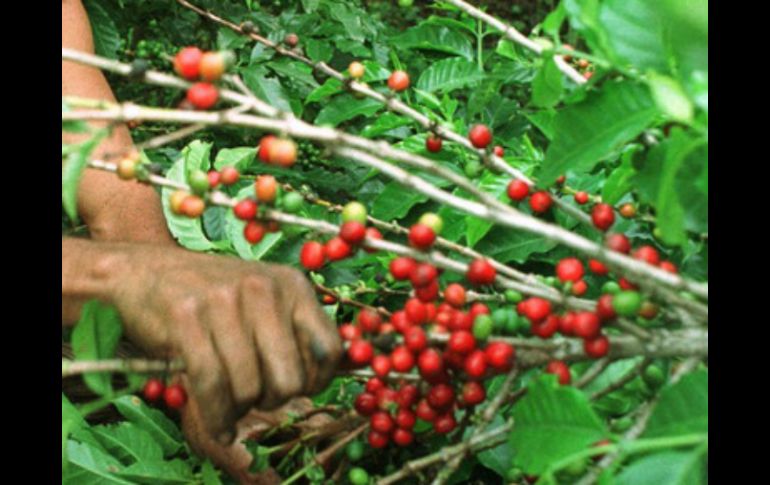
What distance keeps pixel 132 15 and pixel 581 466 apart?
2.72 meters

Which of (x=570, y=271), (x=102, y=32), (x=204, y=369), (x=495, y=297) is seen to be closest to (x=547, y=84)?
(x=570, y=271)

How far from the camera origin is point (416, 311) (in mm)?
1096

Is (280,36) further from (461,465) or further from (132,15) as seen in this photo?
(461,465)

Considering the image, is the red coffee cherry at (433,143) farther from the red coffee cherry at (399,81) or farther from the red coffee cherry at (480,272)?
the red coffee cherry at (480,272)

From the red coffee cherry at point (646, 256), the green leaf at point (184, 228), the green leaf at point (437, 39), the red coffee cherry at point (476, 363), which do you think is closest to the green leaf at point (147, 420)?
the green leaf at point (184, 228)

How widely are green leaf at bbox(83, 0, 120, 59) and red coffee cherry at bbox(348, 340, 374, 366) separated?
1.86 metres

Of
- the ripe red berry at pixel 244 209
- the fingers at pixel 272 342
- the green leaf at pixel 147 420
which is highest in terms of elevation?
the ripe red berry at pixel 244 209

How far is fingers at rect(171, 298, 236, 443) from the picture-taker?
104 centimetres

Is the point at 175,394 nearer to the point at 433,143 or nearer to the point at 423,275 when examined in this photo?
the point at 423,275

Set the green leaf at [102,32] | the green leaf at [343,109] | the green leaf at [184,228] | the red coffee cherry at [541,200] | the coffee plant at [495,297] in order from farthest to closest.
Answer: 1. the green leaf at [102,32]
2. the green leaf at [343,109]
3. the green leaf at [184,228]
4. the red coffee cherry at [541,200]
5. the coffee plant at [495,297]

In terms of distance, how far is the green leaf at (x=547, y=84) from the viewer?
1.16 meters

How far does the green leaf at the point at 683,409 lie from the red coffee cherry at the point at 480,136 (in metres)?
0.59

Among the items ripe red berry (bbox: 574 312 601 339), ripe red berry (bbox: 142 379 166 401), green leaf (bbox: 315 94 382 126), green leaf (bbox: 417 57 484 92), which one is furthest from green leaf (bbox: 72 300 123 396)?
green leaf (bbox: 417 57 484 92)

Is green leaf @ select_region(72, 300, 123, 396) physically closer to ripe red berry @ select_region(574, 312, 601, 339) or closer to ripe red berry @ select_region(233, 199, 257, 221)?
ripe red berry @ select_region(233, 199, 257, 221)
